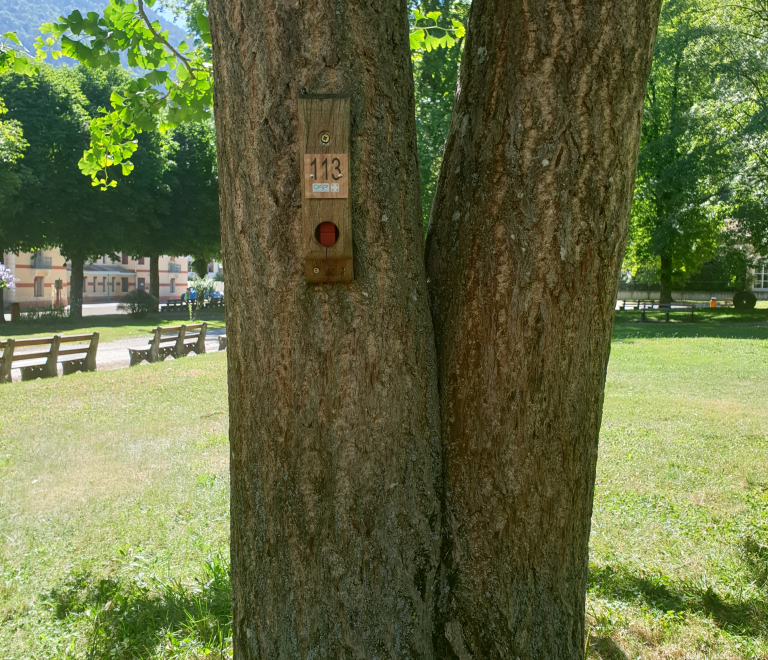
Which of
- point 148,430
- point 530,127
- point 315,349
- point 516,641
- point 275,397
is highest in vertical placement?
point 530,127

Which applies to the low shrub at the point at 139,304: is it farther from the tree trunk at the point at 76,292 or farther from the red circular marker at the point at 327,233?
the red circular marker at the point at 327,233

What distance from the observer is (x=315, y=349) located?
2039 millimetres

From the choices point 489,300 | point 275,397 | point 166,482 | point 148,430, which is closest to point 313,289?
point 275,397

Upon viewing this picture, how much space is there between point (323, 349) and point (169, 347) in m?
17.0

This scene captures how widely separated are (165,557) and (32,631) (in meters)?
1.13

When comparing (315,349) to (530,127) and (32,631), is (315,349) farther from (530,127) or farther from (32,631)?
(32,631)

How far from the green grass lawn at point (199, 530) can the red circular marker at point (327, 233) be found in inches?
95.4

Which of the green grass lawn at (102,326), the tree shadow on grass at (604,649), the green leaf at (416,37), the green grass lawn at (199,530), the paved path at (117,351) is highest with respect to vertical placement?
the green leaf at (416,37)

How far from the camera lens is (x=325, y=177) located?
1.96 metres

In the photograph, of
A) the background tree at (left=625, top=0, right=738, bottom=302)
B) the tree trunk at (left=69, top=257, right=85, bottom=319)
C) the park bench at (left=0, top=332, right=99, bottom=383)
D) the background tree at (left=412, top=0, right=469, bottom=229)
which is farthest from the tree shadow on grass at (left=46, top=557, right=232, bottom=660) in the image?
the tree trunk at (left=69, top=257, right=85, bottom=319)

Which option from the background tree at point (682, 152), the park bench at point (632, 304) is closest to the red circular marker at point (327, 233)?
the background tree at point (682, 152)

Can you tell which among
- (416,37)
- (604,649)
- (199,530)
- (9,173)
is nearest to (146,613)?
(199,530)

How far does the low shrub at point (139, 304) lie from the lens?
110 feet

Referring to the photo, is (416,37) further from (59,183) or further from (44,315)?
(59,183)
